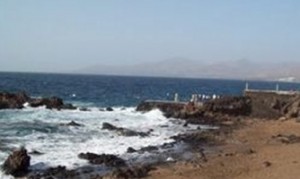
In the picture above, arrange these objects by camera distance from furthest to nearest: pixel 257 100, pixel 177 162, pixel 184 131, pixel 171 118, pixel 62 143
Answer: pixel 257 100 < pixel 171 118 < pixel 184 131 < pixel 62 143 < pixel 177 162

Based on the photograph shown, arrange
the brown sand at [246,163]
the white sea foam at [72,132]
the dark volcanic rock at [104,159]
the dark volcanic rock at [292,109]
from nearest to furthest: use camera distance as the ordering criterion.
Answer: the brown sand at [246,163] < the dark volcanic rock at [104,159] < the white sea foam at [72,132] < the dark volcanic rock at [292,109]

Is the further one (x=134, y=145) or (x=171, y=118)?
(x=171, y=118)

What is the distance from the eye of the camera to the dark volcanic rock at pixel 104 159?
26.8 meters

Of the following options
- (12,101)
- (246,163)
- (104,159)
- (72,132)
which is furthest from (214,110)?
(104,159)

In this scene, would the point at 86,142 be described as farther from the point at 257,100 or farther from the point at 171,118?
the point at 257,100

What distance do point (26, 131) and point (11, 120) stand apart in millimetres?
6573

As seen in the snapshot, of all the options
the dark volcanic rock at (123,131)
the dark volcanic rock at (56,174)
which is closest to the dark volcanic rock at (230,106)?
the dark volcanic rock at (123,131)

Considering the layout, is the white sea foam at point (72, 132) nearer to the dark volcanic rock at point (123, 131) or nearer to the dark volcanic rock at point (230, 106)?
the dark volcanic rock at point (123, 131)

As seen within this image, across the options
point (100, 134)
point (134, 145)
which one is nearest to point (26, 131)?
point (100, 134)

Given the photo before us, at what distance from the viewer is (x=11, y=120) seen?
139ft

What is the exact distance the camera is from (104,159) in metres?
27.4

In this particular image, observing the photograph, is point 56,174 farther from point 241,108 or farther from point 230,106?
point 241,108

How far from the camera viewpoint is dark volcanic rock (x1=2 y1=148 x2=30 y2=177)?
2380 cm

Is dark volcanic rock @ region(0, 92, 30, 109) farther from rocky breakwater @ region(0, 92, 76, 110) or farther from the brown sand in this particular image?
the brown sand
